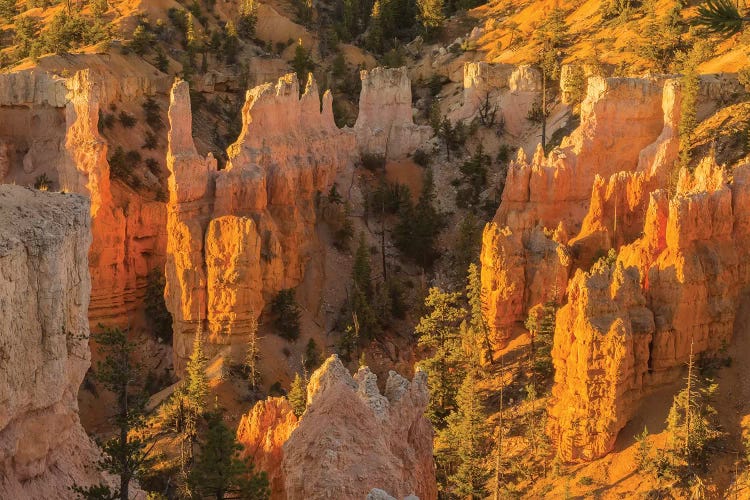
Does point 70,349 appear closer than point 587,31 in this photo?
Yes

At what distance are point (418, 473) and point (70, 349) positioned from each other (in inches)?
350

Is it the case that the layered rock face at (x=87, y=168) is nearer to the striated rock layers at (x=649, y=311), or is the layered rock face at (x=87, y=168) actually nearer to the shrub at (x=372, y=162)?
the shrub at (x=372, y=162)

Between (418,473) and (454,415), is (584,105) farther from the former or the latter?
(418,473)

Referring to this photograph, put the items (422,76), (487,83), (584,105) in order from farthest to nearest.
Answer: (422,76) → (487,83) → (584,105)

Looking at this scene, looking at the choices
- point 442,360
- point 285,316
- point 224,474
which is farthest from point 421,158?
point 224,474

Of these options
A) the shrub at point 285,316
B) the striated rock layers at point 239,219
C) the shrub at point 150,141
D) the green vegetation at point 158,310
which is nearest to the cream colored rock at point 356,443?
the striated rock layers at point 239,219

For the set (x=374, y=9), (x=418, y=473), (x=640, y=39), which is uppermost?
(x=374, y=9)

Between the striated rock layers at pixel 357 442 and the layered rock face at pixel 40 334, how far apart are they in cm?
486

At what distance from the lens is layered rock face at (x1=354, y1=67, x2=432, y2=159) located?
61688mm

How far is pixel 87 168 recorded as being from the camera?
4506 centimetres

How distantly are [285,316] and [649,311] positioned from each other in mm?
15614

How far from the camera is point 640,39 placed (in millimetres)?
60969

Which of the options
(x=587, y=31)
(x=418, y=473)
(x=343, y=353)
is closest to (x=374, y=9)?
(x=587, y=31)

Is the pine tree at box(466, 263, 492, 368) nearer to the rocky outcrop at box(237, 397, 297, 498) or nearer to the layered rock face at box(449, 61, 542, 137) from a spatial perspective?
the rocky outcrop at box(237, 397, 297, 498)
